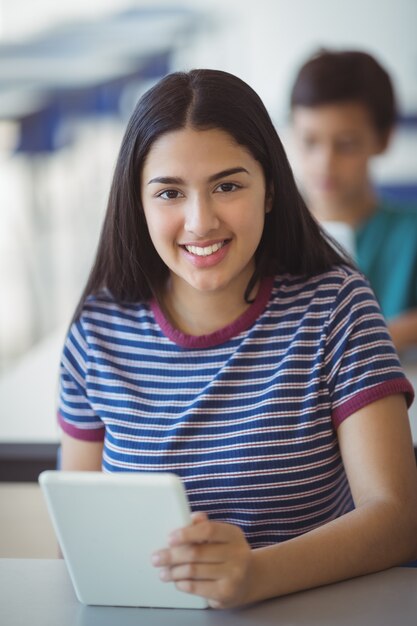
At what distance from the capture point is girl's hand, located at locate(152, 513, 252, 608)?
0.95 meters

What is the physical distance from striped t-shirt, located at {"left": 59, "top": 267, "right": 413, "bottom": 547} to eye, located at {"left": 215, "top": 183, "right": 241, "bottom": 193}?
0.62ft

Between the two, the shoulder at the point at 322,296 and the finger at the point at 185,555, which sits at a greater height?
the shoulder at the point at 322,296

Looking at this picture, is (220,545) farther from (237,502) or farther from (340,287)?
(340,287)

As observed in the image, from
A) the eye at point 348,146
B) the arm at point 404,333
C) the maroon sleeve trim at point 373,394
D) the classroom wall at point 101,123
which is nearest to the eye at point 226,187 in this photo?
the maroon sleeve trim at point 373,394

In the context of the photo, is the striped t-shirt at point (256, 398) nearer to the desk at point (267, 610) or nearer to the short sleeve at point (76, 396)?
the short sleeve at point (76, 396)

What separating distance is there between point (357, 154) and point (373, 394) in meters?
1.37

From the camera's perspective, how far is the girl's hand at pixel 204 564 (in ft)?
3.11

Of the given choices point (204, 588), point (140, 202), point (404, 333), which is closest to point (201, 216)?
point (140, 202)

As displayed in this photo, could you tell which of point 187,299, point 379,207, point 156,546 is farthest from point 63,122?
point 156,546

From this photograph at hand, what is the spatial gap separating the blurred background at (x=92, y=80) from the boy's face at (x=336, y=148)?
251 centimetres

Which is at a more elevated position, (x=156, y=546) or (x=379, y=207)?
(x=379, y=207)

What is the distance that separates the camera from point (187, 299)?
1.38 m

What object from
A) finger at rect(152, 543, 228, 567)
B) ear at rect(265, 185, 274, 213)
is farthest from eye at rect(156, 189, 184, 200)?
finger at rect(152, 543, 228, 567)

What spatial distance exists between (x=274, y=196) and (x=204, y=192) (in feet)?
0.47
